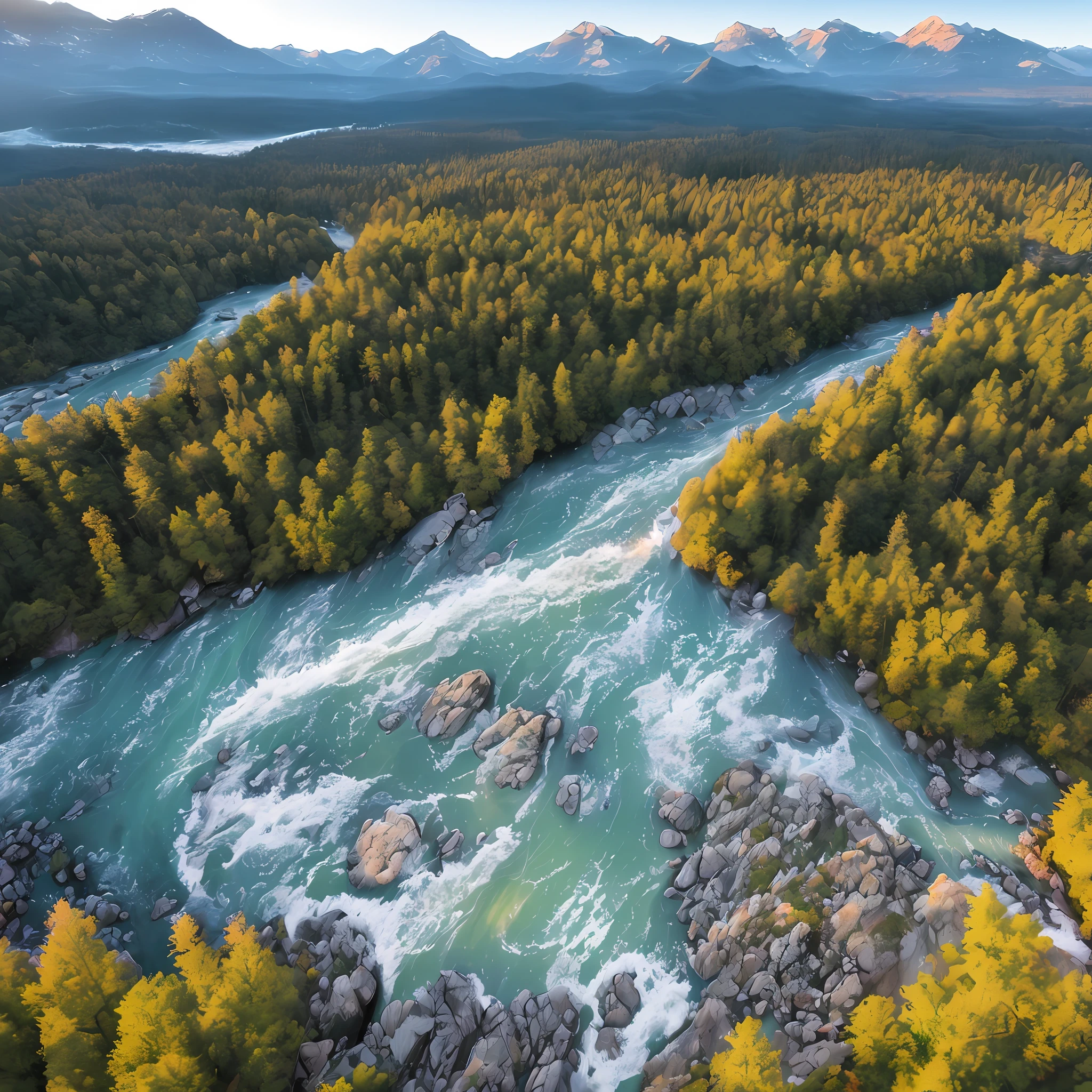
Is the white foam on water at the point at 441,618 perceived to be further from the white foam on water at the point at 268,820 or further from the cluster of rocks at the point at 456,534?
the white foam on water at the point at 268,820

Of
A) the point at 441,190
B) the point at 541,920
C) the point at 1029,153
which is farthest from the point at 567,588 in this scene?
the point at 1029,153

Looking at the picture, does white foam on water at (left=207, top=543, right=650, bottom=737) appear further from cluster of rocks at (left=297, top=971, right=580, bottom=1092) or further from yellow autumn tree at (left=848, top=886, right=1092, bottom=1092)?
yellow autumn tree at (left=848, top=886, right=1092, bottom=1092)

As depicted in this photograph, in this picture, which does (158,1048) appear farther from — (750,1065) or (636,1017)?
(750,1065)

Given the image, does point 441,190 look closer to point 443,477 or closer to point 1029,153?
point 443,477

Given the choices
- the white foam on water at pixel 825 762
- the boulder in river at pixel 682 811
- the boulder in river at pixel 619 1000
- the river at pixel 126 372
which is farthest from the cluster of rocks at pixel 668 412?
the river at pixel 126 372

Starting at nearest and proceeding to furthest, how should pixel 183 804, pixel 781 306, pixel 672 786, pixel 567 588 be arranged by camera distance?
pixel 672 786 → pixel 183 804 → pixel 567 588 → pixel 781 306

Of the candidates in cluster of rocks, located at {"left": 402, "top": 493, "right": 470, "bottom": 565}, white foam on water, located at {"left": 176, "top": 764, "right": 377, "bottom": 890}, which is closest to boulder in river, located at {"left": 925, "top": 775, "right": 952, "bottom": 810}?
white foam on water, located at {"left": 176, "top": 764, "right": 377, "bottom": 890}
